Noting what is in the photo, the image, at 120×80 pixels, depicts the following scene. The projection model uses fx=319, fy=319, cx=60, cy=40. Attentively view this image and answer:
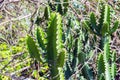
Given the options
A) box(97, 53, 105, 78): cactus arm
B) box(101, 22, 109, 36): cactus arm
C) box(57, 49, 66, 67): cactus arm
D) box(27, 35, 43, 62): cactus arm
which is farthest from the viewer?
box(101, 22, 109, 36): cactus arm

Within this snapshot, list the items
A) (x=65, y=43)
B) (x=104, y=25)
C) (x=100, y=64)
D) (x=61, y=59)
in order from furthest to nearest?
1. (x=65, y=43)
2. (x=104, y=25)
3. (x=100, y=64)
4. (x=61, y=59)

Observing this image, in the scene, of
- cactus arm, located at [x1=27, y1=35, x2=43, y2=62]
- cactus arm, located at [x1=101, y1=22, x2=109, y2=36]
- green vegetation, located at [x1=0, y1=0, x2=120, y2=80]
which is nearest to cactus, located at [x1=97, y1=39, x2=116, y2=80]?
green vegetation, located at [x1=0, y1=0, x2=120, y2=80]

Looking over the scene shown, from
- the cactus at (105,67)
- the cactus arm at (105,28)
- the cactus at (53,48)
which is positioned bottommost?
the cactus at (105,67)

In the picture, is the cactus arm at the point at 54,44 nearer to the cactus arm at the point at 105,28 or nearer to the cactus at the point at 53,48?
the cactus at the point at 53,48

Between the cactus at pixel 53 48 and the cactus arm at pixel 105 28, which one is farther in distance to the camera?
the cactus arm at pixel 105 28

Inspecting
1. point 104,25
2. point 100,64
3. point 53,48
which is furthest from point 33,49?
point 104,25

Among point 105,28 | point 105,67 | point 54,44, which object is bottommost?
point 105,67

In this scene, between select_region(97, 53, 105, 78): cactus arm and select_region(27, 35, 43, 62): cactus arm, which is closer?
select_region(27, 35, 43, 62): cactus arm

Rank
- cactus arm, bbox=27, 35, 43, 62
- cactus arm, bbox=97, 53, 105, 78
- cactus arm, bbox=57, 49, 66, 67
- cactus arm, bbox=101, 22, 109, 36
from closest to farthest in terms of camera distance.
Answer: cactus arm, bbox=57, 49, 66, 67 < cactus arm, bbox=27, 35, 43, 62 < cactus arm, bbox=97, 53, 105, 78 < cactus arm, bbox=101, 22, 109, 36

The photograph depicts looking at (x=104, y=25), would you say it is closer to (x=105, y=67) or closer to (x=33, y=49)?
(x=105, y=67)

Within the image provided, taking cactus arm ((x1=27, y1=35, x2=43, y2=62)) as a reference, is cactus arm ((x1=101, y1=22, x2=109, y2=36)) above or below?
below

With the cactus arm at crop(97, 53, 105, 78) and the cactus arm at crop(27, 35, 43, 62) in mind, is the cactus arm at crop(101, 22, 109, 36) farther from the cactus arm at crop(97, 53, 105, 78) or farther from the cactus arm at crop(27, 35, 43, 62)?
the cactus arm at crop(27, 35, 43, 62)

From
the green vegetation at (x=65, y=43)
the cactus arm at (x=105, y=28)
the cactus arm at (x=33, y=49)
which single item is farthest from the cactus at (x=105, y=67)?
the cactus arm at (x=33, y=49)

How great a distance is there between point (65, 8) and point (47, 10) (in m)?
0.20
